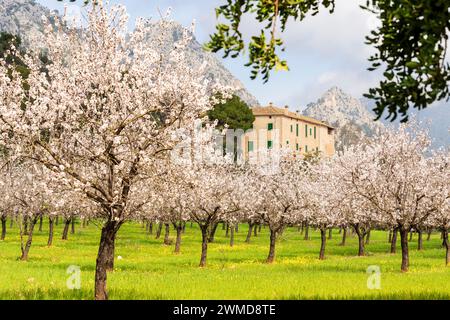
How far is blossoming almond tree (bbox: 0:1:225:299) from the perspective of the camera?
53.3ft

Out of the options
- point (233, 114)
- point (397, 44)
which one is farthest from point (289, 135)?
point (397, 44)

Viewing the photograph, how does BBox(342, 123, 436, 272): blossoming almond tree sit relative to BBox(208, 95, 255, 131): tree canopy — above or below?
below

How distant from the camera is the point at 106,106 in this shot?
17.1 meters

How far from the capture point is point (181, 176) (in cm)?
1852

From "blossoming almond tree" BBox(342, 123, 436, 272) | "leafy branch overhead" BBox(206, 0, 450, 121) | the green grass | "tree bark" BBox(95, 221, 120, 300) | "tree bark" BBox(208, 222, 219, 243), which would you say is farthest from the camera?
"tree bark" BBox(208, 222, 219, 243)

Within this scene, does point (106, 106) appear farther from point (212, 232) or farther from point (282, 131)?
point (282, 131)

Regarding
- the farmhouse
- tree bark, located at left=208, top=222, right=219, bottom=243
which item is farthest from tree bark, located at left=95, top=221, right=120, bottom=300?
the farmhouse

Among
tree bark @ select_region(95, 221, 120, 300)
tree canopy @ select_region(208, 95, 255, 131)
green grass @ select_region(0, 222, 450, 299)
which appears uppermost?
tree canopy @ select_region(208, 95, 255, 131)

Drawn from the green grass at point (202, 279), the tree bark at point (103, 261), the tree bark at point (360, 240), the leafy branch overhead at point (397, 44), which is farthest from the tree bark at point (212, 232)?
the leafy branch overhead at point (397, 44)

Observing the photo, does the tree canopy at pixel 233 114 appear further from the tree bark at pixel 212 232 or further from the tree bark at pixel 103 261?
the tree bark at pixel 103 261

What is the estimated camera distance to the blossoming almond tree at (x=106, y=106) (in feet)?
53.3

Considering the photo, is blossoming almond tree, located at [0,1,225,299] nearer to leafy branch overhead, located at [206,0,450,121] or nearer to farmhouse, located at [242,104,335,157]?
leafy branch overhead, located at [206,0,450,121]
